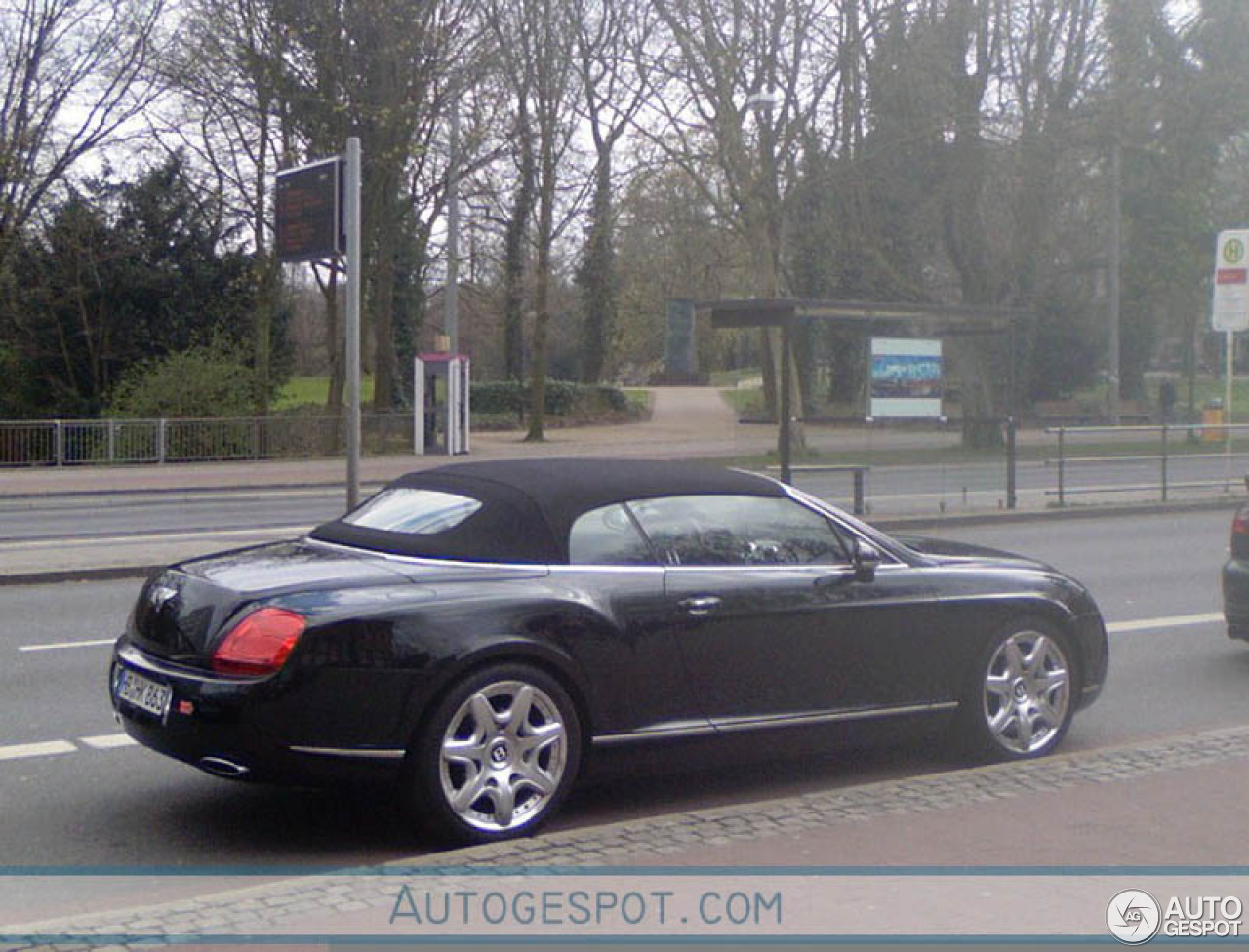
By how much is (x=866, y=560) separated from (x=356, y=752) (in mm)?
2495

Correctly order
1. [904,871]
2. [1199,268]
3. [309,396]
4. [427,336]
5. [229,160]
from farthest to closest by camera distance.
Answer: [427,336] → [309,396] → [1199,268] → [229,160] → [904,871]

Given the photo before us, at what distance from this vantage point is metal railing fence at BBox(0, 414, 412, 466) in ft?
110

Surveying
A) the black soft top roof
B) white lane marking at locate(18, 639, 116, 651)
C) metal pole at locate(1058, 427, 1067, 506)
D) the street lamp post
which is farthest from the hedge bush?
the black soft top roof

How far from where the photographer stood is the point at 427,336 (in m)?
70.9

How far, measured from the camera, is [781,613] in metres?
6.86

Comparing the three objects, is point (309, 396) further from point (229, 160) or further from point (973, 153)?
point (973, 153)

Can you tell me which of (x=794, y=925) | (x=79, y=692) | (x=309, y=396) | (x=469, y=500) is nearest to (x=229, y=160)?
(x=309, y=396)

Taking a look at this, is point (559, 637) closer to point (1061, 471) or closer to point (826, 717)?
point (826, 717)

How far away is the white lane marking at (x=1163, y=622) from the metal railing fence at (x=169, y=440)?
26228 mm

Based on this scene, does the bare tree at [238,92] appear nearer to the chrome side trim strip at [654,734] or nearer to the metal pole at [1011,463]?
the metal pole at [1011,463]

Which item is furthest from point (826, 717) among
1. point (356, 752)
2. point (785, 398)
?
point (785, 398)

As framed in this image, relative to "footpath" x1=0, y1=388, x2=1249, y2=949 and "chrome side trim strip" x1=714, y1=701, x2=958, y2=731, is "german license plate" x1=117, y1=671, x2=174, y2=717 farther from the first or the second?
"chrome side trim strip" x1=714, y1=701, x2=958, y2=731

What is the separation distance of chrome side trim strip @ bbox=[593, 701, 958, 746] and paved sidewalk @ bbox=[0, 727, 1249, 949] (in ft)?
1.42

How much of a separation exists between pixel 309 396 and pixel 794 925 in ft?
157
